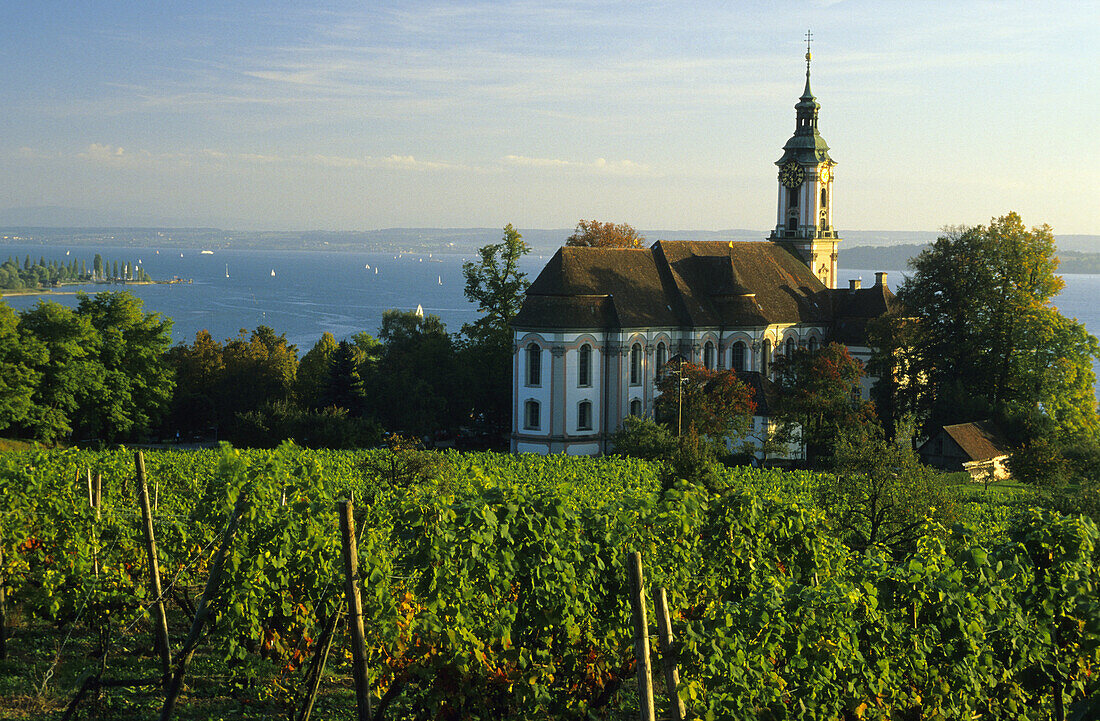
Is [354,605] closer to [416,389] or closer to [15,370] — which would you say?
[15,370]

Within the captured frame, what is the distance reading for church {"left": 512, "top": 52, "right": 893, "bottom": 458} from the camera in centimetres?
4975

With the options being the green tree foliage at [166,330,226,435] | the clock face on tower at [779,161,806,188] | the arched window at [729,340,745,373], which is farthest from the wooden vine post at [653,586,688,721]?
the clock face on tower at [779,161,806,188]

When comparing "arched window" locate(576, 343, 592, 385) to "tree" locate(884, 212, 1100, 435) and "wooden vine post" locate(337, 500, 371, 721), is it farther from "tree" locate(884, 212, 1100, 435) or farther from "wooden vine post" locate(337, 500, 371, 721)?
"wooden vine post" locate(337, 500, 371, 721)

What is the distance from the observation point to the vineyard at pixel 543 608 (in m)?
9.65

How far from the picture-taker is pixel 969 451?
45.9m

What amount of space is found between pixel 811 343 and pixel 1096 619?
5060 cm

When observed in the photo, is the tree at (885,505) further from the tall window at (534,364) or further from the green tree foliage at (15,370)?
the green tree foliage at (15,370)

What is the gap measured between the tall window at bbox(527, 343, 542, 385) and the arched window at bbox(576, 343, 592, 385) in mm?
1739

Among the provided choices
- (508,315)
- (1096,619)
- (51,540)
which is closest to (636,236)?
(508,315)

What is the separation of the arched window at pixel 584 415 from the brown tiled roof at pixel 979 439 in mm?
15414

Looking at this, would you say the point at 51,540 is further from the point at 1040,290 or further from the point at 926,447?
the point at 1040,290

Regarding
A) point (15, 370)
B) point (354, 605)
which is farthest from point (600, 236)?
point (354, 605)

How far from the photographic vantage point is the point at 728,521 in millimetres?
12406

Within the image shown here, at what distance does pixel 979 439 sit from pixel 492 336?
82.3ft
